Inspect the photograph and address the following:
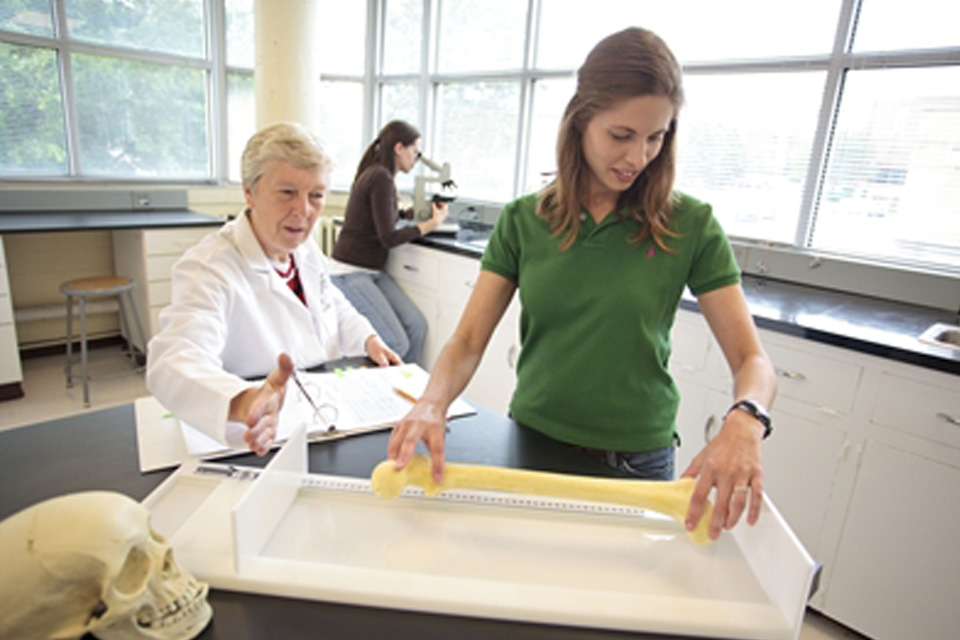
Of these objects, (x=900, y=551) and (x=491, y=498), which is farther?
(x=900, y=551)

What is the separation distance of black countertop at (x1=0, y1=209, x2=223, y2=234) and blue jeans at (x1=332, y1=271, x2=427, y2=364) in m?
1.17

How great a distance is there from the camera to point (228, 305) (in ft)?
4.64

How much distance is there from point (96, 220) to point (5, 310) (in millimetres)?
735

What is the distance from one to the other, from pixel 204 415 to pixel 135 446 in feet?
0.46

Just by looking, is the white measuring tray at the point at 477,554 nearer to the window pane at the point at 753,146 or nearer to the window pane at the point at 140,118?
the window pane at the point at 753,146

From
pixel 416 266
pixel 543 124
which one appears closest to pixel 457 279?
pixel 416 266

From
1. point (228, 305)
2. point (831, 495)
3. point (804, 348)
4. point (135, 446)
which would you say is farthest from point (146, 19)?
point (831, 495)

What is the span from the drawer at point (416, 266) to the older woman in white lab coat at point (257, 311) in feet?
5.32

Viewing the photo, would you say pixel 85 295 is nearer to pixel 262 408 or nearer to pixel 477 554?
pixel 262 408

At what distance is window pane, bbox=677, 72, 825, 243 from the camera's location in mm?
2635

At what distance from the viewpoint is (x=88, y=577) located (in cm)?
59

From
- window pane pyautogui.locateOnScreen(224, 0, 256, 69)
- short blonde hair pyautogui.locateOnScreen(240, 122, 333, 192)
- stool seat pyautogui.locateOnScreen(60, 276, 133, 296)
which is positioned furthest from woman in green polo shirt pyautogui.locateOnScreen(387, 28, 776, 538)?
window pane pyautogui.locateOnScreen(224, 0, 256, 69)

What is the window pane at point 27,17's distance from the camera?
357 centimetres

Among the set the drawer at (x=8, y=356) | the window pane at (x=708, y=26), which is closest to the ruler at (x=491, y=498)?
the window pane at (x=708, y=26)
